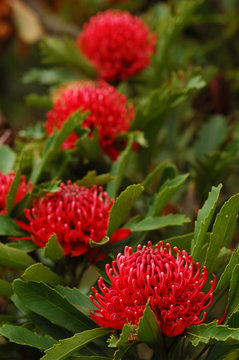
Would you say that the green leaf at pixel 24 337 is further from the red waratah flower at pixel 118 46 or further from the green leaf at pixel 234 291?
the red waratah flower at pixel 118 46

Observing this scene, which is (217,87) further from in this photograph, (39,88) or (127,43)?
(39,88)

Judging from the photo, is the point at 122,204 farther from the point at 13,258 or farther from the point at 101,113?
the point at 101,113

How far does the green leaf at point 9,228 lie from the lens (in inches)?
33.6

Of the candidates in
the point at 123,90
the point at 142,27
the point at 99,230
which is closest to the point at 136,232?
the point at 99,230

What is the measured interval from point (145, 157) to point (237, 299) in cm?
57

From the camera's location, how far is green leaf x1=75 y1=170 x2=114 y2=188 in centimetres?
91

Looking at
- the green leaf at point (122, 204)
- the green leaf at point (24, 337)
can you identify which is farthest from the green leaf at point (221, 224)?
the green leaf at point (24, 337)

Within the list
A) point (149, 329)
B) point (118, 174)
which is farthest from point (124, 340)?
point (118, 174)

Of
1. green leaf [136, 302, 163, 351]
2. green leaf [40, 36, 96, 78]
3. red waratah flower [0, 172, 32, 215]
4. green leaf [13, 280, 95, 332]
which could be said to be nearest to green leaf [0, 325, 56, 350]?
green leaf [13, 280, 95, 332]

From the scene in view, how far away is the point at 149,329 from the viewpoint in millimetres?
632

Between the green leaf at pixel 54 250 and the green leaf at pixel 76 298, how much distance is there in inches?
2.5

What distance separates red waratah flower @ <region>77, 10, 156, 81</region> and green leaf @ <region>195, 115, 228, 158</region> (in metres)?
0.22

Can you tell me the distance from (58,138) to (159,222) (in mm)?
229

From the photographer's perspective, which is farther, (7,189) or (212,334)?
(7,189)
